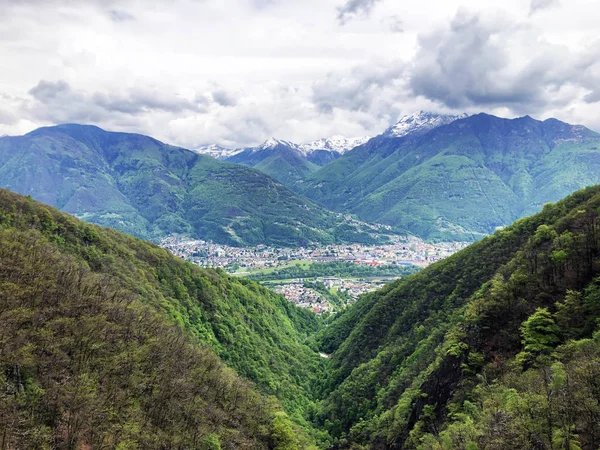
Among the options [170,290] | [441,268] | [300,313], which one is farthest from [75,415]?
[300,313]

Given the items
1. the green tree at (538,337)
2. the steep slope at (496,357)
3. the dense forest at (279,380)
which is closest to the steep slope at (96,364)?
the dense forest at (279,380)

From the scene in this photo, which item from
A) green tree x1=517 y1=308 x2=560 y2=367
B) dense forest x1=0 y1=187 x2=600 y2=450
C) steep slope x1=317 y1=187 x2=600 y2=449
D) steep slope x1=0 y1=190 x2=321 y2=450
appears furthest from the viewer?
green tree x1=517 y1=308 x2=560 y2=367

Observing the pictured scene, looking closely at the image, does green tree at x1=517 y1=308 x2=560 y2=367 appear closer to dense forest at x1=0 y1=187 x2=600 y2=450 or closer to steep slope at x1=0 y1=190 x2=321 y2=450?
dense forest at x1=0 y1=187 x2=600 y2=450

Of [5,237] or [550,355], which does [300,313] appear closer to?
[5,237]

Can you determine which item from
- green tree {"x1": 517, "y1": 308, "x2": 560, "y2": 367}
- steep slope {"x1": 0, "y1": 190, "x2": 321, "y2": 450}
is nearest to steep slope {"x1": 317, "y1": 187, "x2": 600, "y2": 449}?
green tree {"x1": 517, "y1": 308, "x2": 560, "y2": 367}

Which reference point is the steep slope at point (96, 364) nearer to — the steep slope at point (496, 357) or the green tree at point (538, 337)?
the steep slope at point (496, 357)

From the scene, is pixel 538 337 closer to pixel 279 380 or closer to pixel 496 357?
pixel 496 357
